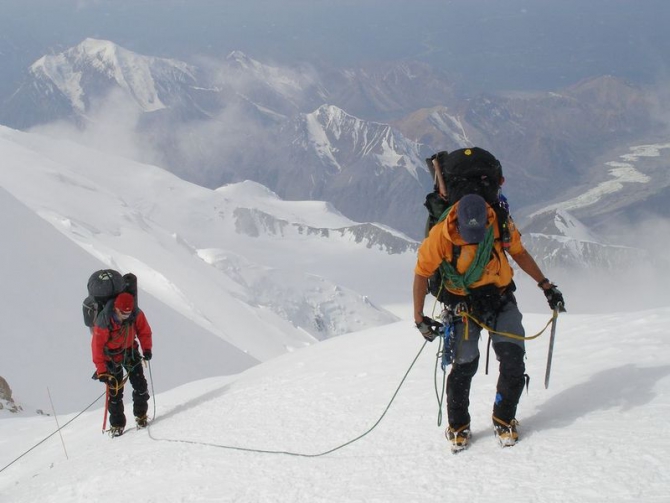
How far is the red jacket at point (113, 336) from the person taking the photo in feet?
28.7

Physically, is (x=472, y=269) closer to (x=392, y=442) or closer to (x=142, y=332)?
(x=392, y=442)

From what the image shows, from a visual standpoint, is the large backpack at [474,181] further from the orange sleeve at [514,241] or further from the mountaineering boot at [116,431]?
the mountaineering boot at [116,431]

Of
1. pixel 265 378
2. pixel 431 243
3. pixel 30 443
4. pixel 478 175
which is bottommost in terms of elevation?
pixel 30 443

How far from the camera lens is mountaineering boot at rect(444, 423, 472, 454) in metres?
5.33

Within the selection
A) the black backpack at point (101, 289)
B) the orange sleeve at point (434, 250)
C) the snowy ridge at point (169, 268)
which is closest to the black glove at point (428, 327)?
the orange sleeve at point (434, 250)

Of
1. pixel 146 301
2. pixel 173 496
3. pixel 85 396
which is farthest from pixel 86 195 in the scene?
pixel 173 496

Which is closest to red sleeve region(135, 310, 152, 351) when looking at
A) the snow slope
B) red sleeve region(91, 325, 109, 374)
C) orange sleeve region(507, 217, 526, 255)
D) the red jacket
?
the red jacket

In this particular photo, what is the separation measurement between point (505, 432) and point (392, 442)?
121 centimetres

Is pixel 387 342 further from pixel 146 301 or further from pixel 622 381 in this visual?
pixel 146 301

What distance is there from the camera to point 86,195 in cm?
9562

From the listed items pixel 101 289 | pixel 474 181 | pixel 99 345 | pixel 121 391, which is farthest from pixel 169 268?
pixel 474 181

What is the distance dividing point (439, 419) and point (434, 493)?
1.27 m

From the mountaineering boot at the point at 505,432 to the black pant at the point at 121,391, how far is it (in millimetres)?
5866

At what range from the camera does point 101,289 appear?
8.57 m
